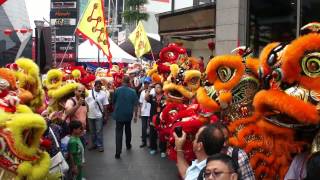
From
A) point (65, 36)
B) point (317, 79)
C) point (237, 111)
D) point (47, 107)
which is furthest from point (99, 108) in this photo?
point (65, 36)

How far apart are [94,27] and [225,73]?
9.36 metres

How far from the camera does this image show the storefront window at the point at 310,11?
9.40 m

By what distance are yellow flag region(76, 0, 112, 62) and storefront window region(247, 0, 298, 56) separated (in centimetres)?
456

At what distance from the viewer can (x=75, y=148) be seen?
20.8 ft

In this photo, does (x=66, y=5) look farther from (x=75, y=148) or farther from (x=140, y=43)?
(x=75, y=148)

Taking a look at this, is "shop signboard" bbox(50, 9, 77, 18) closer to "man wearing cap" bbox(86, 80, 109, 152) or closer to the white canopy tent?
the white canopy tent

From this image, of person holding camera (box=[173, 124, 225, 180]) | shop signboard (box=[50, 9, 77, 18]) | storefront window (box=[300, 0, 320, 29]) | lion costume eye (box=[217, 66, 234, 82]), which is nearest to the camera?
person holding camera (box=[173, 124, 225, 180])

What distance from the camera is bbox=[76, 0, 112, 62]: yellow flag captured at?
13.5m

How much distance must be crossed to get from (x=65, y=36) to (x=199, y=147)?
30507 millimetres

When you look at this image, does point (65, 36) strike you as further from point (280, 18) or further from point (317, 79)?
point (317, 79)

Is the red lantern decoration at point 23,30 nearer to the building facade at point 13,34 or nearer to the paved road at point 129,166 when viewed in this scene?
the building facade at point 13,34

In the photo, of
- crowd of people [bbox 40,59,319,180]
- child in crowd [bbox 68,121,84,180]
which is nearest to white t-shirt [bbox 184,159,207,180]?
crowd of people [bbox 40,59,319,180]

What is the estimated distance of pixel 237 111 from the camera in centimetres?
467

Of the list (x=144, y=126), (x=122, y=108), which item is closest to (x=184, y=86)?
(x=122, y=108)
